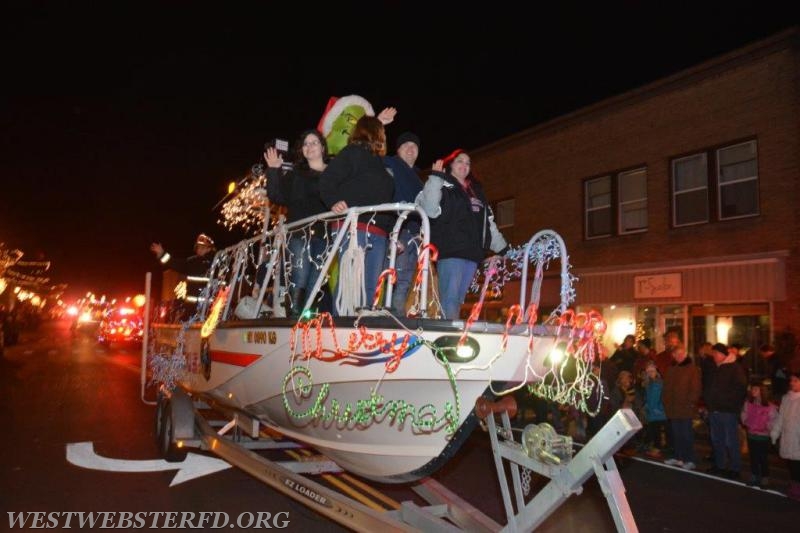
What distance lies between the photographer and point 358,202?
5172mm

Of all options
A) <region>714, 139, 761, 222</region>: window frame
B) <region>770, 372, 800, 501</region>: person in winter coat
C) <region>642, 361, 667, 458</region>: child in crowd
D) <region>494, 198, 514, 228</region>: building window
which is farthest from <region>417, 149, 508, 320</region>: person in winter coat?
<region>494, 198, 514, 228</region>: building window

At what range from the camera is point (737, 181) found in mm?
15484

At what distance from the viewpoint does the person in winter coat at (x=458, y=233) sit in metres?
5.32

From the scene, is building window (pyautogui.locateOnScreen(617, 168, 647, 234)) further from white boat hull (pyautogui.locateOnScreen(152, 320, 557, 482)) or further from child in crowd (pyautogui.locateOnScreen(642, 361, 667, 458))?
white boat hull (pyautogui.locateOnScreen(152, 320, 557, 482))

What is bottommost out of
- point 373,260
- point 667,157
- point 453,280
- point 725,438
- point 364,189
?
point 725,438

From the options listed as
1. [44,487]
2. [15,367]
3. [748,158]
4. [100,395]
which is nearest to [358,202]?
[44,487]

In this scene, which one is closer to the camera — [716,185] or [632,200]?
[716,185]

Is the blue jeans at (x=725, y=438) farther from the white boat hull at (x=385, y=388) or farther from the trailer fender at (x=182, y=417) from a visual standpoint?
the trailer fender at (x=182, y=417)

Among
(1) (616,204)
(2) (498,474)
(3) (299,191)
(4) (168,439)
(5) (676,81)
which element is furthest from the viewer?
(1) (616,204)

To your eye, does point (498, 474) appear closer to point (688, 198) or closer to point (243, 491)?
point (243, 491)

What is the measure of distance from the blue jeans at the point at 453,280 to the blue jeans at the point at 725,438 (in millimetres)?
5589

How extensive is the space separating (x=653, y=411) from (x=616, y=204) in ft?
30.4

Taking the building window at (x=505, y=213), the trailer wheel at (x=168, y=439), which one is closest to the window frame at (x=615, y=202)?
the building window at (x=505, y=213)

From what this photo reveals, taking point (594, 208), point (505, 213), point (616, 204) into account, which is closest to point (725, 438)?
point (616, 204)
